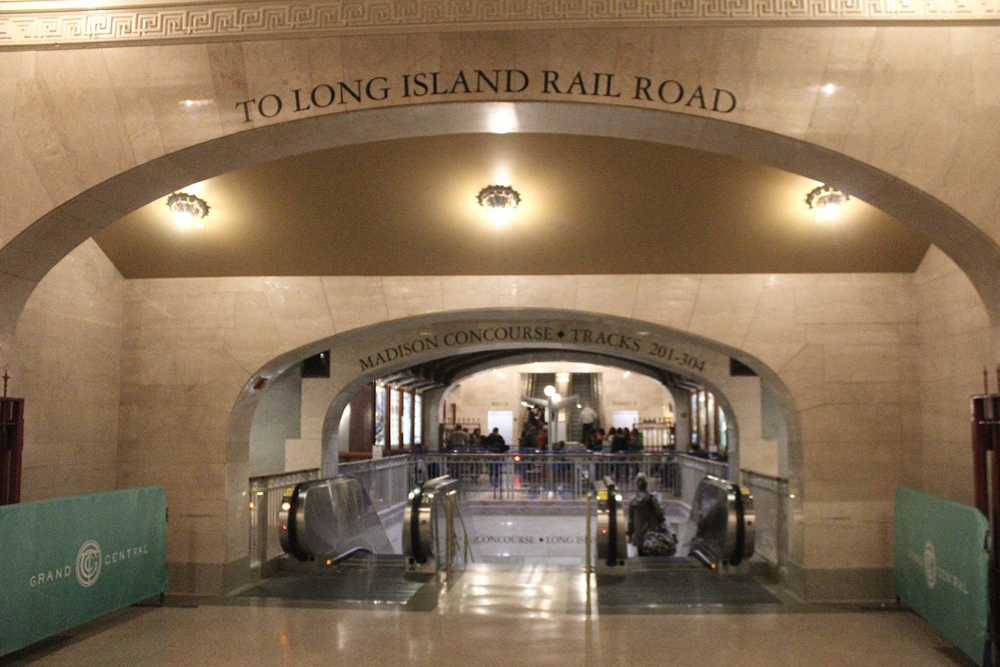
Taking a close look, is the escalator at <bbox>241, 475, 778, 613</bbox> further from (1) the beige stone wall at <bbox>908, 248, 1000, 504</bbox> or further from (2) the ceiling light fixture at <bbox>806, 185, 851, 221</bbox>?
(2) the ceiling light fixture at <bbox>806, 185, 851, 221</bbox>

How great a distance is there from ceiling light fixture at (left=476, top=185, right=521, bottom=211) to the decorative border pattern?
2.21 metres

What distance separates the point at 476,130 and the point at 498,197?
5.40 ft

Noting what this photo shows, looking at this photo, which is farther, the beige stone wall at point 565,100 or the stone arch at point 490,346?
the stone arch at point 490,346

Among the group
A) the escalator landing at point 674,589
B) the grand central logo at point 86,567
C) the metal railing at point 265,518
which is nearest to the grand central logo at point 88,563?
the grand central logo at point 86,567

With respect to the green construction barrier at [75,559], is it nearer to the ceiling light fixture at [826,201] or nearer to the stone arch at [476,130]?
the stone arch at [476,130]

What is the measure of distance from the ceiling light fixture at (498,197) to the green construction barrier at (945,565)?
391 centimetres

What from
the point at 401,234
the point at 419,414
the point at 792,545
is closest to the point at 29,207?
the point at 401,234

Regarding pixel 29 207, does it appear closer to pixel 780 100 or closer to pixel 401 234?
pixel 401 234

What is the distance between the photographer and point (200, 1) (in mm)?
5031

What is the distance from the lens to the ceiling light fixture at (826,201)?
668 cm

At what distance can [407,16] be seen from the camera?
484 cm

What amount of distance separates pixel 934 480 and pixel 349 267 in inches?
220

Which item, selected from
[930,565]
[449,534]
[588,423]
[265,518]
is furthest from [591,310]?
[588,423]

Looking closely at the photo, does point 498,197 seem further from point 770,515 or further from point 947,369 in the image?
point 770,515
